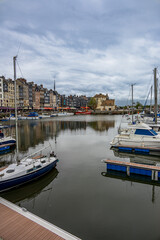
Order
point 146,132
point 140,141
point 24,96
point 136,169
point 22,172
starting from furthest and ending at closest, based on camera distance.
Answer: point 24,96 → point 146,132 → point 140,141 → point 136,169 → point 22,172

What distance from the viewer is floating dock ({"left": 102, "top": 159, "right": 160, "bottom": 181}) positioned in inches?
513

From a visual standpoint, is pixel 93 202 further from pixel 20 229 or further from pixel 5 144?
pixel 5 144

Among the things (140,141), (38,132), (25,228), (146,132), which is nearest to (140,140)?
(140,141)

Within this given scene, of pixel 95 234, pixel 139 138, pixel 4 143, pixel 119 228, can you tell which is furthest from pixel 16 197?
pixel 139 138

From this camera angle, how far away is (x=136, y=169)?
13.9 metres

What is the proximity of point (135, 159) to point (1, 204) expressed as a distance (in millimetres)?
15238

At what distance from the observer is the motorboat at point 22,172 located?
10875 mm

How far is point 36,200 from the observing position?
416 inches

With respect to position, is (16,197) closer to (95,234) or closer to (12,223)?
(12,223)

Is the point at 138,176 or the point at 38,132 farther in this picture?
the point at 38,132

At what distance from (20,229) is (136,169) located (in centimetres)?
1063

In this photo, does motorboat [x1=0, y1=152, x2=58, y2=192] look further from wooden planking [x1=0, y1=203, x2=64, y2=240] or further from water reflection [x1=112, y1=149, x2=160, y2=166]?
water reflection [x1=112, y1=149, x2=160, y2=166]

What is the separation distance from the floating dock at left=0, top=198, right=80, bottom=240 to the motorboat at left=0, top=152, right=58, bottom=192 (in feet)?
10.4

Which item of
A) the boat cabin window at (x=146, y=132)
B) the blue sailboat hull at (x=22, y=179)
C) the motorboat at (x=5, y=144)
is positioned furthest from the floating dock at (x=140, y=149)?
the motorboat at (x=5, y=144)
